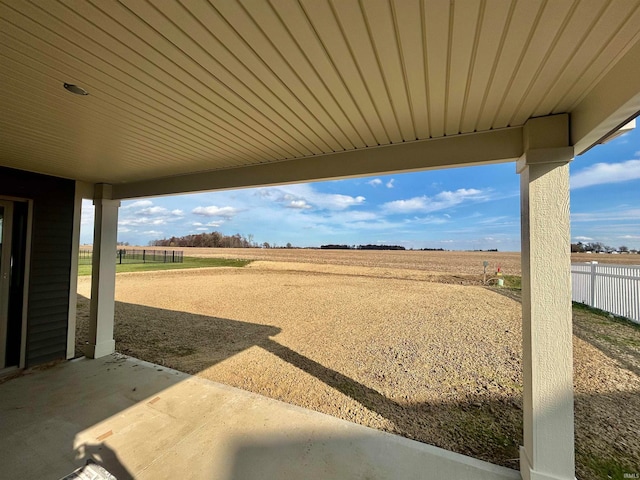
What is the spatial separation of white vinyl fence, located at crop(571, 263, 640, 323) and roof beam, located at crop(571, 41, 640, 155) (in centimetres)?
Answer: 557

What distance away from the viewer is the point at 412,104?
180 cm

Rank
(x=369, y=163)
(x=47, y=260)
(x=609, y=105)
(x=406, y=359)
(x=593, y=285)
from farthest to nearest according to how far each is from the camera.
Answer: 1. (x=593, y=285)
2. (x=406, y=359)
3. (x=47, y=260)
4. (x=369, y=163)
5. (x=609, y=105)

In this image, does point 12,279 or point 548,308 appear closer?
point 548,308

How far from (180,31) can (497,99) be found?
5.74 feet

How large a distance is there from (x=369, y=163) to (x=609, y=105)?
62.1 inches

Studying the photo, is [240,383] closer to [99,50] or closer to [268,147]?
[268,147]

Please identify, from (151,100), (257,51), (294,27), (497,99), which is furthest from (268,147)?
(497,99)

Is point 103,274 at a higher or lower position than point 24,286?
higher

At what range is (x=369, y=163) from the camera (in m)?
2.65

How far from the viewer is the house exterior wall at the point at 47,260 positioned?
349cm

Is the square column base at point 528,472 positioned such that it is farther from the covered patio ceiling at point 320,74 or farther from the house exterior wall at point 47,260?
the house exterior wall at point 47,260

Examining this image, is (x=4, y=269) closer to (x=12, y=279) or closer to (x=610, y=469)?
(x=12, y=279)

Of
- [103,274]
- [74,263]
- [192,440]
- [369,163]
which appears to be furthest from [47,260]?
[369,163]

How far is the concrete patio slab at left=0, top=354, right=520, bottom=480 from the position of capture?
77.6 inches
